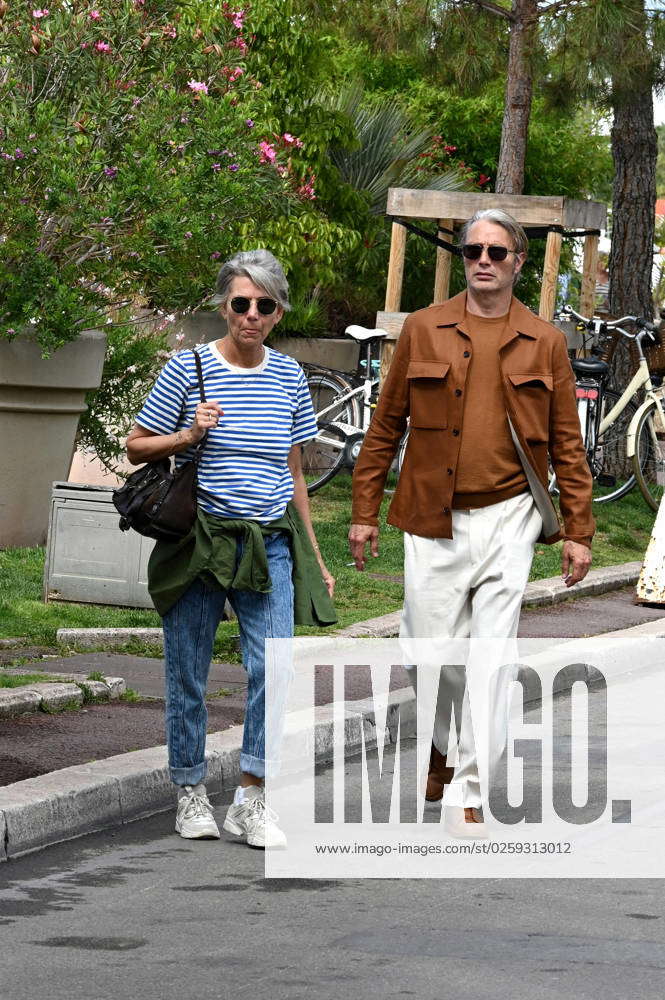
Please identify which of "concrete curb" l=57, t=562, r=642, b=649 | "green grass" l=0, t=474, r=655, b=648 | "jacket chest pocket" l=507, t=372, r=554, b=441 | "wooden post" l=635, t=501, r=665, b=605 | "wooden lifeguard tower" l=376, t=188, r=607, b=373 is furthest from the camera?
"wooden lifeguard tower" l=376, t=188, r=607, b=373

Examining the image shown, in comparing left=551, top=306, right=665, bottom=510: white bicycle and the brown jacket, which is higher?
left=551, top=306, right=665, bottom=510: white bicycle

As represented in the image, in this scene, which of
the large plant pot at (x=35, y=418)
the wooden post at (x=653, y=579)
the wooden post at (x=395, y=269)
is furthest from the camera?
the wooden post at (x=395, y=269)

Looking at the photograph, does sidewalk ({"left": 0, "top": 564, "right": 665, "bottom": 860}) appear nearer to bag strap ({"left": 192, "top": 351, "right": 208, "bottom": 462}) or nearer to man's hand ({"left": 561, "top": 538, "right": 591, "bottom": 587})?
bag strap ({"left": 192, "top": 351, "right": 208, "bottom": 462})

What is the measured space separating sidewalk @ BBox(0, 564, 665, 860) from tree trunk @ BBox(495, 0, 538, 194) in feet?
17.8

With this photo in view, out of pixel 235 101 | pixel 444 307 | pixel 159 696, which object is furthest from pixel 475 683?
pixel 235 101

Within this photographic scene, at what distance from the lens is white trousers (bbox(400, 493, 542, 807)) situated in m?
5.62

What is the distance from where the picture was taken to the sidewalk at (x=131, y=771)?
5582 mm

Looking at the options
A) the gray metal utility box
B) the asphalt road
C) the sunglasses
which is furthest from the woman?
the gray metal utility box

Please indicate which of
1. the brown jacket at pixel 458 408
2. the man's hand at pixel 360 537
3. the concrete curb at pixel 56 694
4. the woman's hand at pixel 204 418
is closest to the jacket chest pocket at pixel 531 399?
the brown jacket at pixel 458 408

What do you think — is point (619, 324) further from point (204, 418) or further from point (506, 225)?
point (204, 418)

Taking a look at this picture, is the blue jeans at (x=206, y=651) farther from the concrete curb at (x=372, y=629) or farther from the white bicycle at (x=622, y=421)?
the white bicycle at (x=622, y=421)

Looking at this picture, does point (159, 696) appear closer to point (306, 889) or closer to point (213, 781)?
point (213, 781)

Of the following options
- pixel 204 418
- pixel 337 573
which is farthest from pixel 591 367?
pixel 204 418

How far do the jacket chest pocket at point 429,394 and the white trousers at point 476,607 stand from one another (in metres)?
0.31
